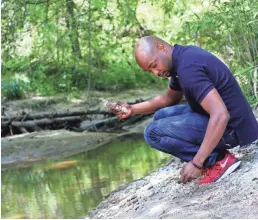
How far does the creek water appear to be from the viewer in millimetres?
5199

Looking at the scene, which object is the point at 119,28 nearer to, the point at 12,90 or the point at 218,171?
the point at 218,171

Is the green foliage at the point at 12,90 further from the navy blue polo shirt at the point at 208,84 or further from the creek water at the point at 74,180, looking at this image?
the navy blue polo shirt at the point at 208,84

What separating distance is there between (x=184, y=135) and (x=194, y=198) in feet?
1.29

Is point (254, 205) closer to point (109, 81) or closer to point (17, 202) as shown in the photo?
point (17, 202)

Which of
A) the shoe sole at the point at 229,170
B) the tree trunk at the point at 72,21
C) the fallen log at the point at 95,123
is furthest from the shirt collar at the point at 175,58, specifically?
the fallen log at the point at 95,123

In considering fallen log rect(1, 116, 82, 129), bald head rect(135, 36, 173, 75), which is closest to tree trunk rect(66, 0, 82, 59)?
fallen log rect(1, 116, 82, 129)

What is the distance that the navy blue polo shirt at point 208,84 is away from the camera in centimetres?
317

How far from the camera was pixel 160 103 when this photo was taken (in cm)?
387

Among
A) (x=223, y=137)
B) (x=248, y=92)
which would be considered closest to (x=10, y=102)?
(x=248, y=92)

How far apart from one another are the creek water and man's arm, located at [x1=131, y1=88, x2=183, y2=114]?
1.38 meters

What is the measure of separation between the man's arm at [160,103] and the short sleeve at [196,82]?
1.82ft

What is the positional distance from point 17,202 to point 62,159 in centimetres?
230

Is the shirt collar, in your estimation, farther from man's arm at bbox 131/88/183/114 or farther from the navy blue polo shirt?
man's arm at bbox 131/88/183/114

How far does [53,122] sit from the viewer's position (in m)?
9.83
